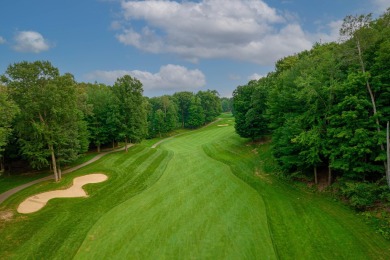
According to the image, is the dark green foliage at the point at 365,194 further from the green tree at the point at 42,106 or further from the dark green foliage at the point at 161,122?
the dark green foliage at the point at 161,122

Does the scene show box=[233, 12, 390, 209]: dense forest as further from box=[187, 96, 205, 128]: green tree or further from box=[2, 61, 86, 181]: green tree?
box=[187, 96, 205, 128]: green tree

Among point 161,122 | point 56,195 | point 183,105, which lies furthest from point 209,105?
point 56,195

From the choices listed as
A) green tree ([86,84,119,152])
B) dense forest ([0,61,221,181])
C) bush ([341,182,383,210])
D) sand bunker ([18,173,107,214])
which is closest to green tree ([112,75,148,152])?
dense forest ([0,61,221,181])

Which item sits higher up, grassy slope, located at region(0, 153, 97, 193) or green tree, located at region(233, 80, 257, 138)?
green tree, located at region(233, 80, 257, 138)

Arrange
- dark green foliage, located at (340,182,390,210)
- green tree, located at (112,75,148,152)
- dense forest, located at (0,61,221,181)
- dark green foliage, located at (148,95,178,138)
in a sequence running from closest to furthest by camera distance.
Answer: dark green foliage, located at (340,182,390,210)
dense forest, located at (0,61,221,181)
green tree, located at (112,75,148,152)
dark green foliage, located at (148,95,178,138)

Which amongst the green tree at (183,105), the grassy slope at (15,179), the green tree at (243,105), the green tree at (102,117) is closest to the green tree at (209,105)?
the green tree at (183,105)
